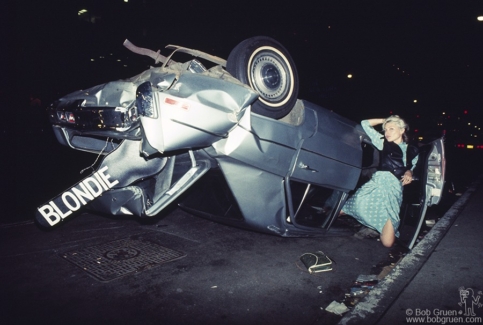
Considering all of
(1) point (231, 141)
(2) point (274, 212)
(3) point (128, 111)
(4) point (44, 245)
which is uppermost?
(3) point (128, 111)

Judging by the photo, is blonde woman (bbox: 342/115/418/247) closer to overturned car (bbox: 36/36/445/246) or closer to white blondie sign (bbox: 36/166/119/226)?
overturned car (bbox: 36/36/445/246)

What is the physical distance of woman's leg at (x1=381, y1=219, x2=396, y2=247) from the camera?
3.80 metres

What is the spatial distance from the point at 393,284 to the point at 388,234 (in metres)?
1.09

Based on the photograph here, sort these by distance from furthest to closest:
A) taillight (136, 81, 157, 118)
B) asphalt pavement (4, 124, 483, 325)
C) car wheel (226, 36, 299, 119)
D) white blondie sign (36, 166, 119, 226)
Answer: car wheel (226, 36, 299, 119) → white blondie sign (36, 166, 119, 226) → asphalt pavement (4, 124, 483, 325) → taillight (136, 81, 157, 118)

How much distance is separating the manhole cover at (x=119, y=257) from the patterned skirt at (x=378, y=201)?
2.34 meters

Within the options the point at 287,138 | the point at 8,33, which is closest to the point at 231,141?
the point at 287,138

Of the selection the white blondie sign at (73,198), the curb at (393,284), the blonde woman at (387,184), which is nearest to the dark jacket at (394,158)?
the blonde woman at (387,184)

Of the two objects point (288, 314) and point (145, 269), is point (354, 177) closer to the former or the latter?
point (288, 314)

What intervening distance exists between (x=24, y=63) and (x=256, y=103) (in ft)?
72.1

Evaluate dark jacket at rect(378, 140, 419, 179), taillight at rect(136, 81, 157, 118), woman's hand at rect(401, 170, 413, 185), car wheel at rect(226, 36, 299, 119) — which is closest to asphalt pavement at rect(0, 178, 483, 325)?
woman's hand at rect(401, 170, 413, 185)

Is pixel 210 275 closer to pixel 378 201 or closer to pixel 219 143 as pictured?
pixel 219 143

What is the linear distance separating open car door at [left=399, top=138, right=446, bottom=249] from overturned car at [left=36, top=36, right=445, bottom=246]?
51 mm

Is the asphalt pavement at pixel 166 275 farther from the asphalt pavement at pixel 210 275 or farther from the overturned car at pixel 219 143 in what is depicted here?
the overturned car at pixel 219 143

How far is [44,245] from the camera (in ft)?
11.7
